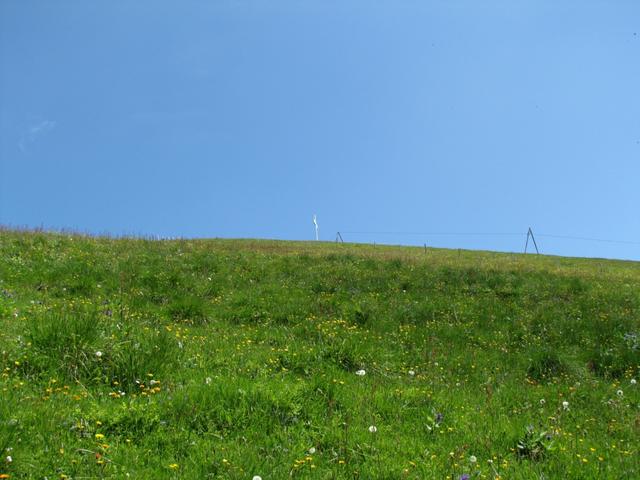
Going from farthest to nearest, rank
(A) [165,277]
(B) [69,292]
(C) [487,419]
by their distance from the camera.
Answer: (A) [165,277]
(B) [69,292]
(C) [487,419]

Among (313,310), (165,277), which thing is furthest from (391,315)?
(165,277)

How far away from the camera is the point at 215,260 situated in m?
18.5

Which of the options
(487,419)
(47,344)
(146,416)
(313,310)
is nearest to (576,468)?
(487,419)

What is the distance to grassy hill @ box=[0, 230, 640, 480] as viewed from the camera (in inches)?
201

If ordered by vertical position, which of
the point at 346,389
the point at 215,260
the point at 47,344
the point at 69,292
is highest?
the point at 215,260

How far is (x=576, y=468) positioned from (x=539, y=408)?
2.39 metres

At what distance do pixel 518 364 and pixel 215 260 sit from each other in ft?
38.2

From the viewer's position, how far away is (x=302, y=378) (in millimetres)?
7699

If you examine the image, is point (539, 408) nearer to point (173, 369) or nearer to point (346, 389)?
point (346, 389)

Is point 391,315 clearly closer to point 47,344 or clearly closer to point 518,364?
point 518,364

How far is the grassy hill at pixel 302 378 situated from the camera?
5.11m

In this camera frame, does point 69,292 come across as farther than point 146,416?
Yes

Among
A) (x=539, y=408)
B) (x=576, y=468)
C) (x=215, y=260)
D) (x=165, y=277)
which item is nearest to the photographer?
(x=576, y=468)

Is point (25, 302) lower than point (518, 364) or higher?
higher
